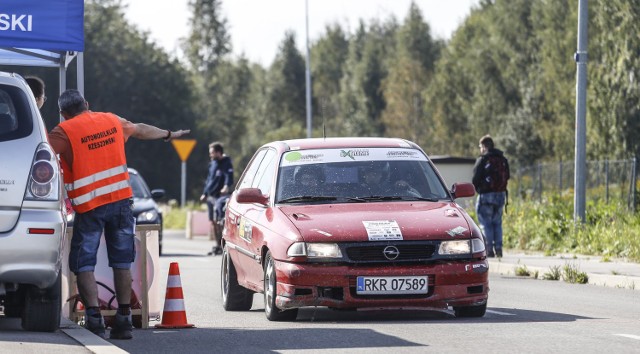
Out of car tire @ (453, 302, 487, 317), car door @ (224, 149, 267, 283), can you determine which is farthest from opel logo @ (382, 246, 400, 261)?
car door @ (224, 149, 267, 283)

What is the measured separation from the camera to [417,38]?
113 metres

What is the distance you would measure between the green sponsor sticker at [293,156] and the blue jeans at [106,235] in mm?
2821

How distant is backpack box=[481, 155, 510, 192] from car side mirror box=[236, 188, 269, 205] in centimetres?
1002

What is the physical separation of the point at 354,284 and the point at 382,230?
0.50 meters

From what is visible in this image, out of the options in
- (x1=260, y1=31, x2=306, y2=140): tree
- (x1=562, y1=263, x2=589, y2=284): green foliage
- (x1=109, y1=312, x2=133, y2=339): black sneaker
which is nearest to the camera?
(x1=109, y1=312, x2=133, y2=339): black sneaker

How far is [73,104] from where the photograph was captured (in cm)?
1066

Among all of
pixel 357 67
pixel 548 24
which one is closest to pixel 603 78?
pixel 548 24

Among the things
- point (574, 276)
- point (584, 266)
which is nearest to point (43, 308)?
point (574, 276)

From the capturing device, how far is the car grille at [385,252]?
38.7 feet

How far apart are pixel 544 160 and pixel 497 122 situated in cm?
455

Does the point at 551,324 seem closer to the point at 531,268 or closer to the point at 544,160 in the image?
the point at 531,268

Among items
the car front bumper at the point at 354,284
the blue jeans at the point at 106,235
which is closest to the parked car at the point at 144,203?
the car front bumper at the point at 354,284

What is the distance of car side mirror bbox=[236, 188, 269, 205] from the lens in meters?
13.0

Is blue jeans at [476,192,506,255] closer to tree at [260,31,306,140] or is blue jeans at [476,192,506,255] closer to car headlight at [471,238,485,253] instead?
car headlight at [471,238,485,253]
